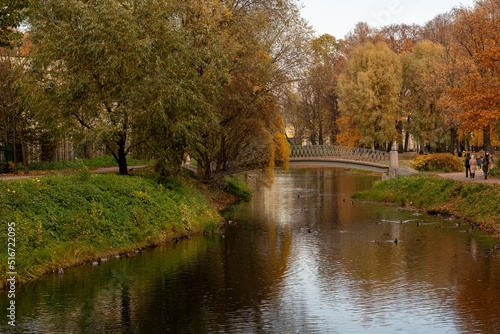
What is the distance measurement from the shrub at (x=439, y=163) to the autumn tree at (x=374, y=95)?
58.2 feet

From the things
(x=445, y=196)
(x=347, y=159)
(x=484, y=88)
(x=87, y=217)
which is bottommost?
(x=445, y=196)

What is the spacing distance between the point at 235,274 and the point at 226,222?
15658 mm

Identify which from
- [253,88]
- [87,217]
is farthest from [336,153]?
[87,217]

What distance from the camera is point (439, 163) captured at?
64062 millimetres

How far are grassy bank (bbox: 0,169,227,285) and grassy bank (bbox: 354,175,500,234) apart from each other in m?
15.5

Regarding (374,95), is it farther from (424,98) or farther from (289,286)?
(289,286)

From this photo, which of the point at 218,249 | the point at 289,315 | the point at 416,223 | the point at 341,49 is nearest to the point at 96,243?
the point at 218,249

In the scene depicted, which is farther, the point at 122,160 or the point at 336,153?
the point at 336,153

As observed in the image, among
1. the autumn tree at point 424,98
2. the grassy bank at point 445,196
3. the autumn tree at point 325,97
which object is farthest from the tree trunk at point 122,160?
the autumn tree at point 325,97

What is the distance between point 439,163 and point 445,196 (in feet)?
56.1

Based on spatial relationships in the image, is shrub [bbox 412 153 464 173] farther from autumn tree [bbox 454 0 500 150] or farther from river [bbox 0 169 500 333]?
river [bbox 0 169 500 333]

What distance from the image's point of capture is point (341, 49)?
109 metres

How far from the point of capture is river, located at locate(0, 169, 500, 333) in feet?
68.7

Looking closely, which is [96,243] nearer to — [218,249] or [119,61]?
[218,249]
